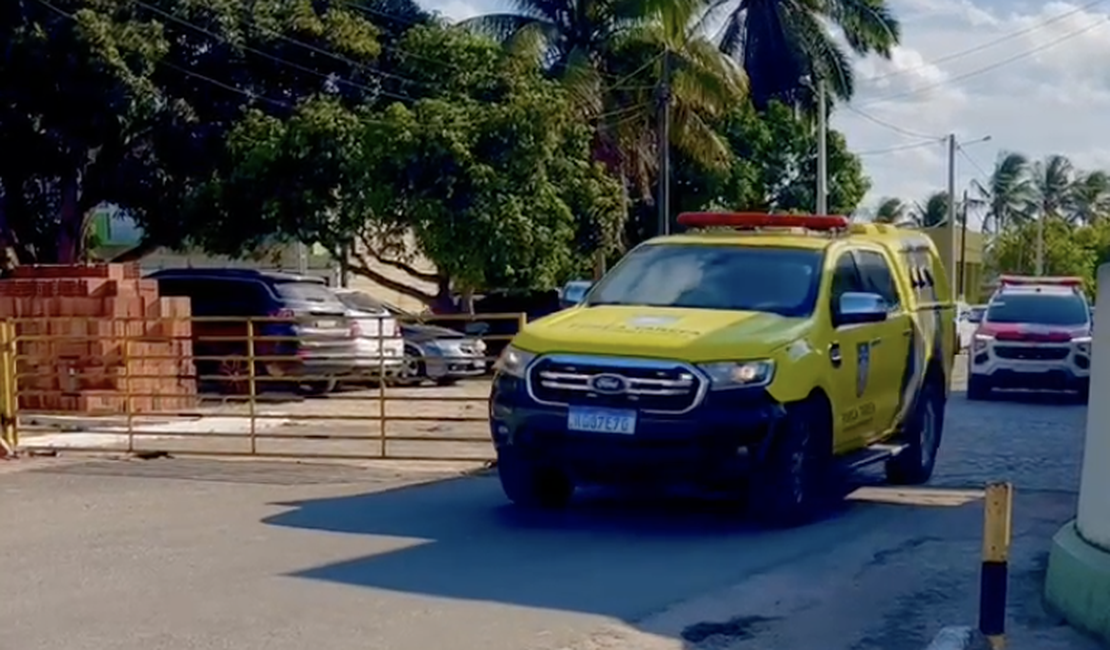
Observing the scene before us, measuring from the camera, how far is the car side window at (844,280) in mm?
11143

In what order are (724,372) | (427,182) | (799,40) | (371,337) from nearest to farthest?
(724,372)
(371,337)
(427,182)
(799,40)

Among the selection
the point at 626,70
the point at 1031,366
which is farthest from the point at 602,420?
the point at 626,70

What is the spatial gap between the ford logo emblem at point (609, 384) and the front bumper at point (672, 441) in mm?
217

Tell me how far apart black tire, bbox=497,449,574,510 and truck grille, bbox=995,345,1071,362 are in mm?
12550

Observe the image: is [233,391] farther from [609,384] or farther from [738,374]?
[738,374]

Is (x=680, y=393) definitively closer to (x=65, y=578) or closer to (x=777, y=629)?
(x=777, y=629)

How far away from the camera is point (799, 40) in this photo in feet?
136

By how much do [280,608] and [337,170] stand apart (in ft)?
64.5

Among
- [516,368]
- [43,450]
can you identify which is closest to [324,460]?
[43,450]

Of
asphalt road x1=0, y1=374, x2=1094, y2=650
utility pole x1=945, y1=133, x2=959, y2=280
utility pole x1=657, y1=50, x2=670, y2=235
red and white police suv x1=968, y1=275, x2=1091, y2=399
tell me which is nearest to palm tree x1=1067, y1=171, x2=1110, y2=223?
utility pole x1=945, y1=133, x2=959, y2=280

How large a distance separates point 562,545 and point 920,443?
168 inches

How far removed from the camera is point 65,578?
898 cm

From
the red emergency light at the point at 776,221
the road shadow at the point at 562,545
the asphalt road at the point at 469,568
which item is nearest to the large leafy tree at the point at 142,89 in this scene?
the asphalt road at the point at 469,568

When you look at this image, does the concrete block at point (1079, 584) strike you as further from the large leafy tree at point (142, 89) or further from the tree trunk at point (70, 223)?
the tree trunk at point (70, 223)
